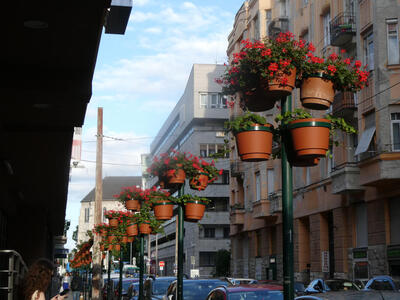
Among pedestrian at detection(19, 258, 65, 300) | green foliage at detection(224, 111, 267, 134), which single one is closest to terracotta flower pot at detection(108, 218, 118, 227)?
green foliage at detection(224, 111, 267, 134)

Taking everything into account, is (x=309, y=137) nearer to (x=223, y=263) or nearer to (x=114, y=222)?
(x=114, y=222)

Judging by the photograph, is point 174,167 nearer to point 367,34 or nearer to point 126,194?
point 126,194

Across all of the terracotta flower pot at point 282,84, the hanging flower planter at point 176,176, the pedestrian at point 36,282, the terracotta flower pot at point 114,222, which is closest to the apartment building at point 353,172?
the terracotta flower pot at point 114,222

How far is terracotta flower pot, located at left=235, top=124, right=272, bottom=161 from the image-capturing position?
8117 millimetres

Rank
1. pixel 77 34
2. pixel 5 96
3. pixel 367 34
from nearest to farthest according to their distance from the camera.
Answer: pixel 77 34 < pixel 5 96 < pixel 367 34

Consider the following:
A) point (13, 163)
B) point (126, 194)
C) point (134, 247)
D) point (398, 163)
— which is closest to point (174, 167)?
point (13, 163)

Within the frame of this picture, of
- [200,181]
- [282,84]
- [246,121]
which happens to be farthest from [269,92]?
[200,181]

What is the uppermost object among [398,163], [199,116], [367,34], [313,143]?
[199,116]

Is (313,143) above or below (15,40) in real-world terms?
below

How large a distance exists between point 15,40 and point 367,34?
81.8ft

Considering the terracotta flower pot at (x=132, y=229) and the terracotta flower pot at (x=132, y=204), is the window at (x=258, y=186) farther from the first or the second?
the terracotta flower pot at (x=132, y=204)

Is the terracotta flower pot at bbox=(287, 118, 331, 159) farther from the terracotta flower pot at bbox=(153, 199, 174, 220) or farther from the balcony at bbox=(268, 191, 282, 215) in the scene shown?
the balcony at bbox=(268, 191, 282, 215)

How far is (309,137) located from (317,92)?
89cm

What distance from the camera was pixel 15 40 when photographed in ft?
22.6
